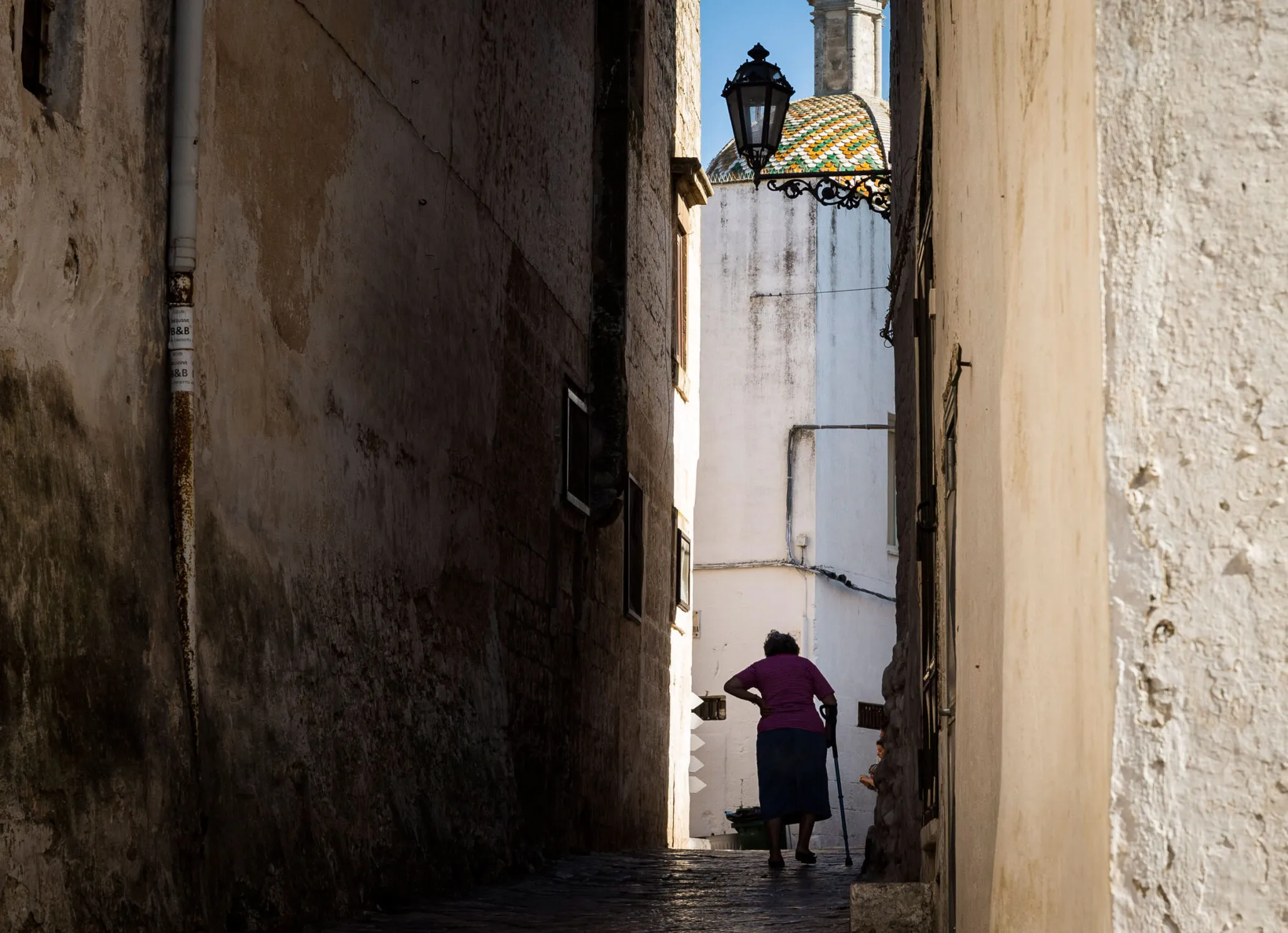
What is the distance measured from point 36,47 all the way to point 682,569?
11865 mm

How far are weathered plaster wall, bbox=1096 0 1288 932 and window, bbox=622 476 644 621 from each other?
36.5ft

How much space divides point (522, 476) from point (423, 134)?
2.46m

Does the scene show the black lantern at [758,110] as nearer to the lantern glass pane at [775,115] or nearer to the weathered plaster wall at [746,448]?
the lantern glass pane at [775,115]

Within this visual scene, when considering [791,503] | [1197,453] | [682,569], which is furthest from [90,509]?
[791,503]

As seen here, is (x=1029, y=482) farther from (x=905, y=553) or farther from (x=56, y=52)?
(x=905, y=553)

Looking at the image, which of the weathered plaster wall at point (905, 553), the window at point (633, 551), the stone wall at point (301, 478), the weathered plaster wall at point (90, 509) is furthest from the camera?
the window at point (633, 551)

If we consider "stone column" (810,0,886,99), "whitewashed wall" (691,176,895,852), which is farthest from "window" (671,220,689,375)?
"stone column" (810,0,886,99)

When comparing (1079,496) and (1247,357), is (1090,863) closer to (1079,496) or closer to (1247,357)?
(1079,496)

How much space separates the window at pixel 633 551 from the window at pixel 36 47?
330 inches

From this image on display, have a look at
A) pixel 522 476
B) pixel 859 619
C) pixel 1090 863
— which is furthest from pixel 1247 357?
pixel 859 619

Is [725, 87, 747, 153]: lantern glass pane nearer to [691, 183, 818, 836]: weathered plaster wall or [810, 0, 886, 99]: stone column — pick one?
[691, 183, 818, 836]: weathered plaster wall

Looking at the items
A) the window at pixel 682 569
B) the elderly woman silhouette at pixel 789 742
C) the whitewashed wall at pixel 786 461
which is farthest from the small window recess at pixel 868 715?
the elderly woman silhouette at pixel 789 742

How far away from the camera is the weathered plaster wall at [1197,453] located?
194 cm

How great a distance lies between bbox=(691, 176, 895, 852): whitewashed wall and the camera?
2322cm
